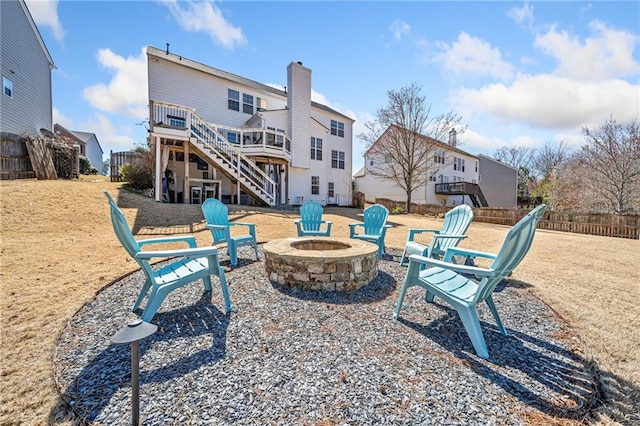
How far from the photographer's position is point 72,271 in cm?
440

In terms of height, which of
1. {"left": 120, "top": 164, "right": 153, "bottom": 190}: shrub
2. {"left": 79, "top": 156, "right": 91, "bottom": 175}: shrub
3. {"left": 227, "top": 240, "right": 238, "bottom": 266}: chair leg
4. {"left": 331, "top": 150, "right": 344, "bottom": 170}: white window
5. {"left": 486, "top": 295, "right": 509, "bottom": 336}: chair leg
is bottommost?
{"left": 486, "top": 295, "right": 509, "bottom": 336}: chair leg

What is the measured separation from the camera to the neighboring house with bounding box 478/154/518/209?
1180 inches

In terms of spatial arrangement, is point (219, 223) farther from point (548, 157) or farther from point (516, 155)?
point (516, 155)

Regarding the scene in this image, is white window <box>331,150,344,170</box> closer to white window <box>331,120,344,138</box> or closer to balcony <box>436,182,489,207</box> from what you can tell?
white window <box>331,120,344,138</box>

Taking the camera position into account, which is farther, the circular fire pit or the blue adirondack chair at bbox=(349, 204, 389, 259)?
the blue adirondack chair at bbox=(349, 204, 389, 259)

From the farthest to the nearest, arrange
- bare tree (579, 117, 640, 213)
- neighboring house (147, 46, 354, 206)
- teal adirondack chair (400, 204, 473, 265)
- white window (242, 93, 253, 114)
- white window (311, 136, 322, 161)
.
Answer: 1. white window (311, 136, 322, 161)
2. white window (242, 93, 253, 114)
3. bare tree (579, 117, 640, 213)
4. neighboring house (147, 46, 354, 206)
5. teal adirondack chair (400, 204, 473, 265)

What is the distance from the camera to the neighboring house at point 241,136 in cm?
1196

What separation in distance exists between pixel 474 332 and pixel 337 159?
722 inches

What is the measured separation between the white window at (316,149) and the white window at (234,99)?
5.09m

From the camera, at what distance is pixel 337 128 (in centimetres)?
2047

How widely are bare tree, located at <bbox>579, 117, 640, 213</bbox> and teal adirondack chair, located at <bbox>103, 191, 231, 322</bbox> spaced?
18.6m

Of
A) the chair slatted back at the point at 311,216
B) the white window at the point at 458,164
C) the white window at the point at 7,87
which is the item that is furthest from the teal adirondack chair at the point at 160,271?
the white window at the point at 458,164

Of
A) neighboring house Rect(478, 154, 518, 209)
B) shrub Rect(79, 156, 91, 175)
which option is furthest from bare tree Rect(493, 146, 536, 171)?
shrub Rect(79, 156, 91, 175)

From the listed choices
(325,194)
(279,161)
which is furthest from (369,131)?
(279,161)
